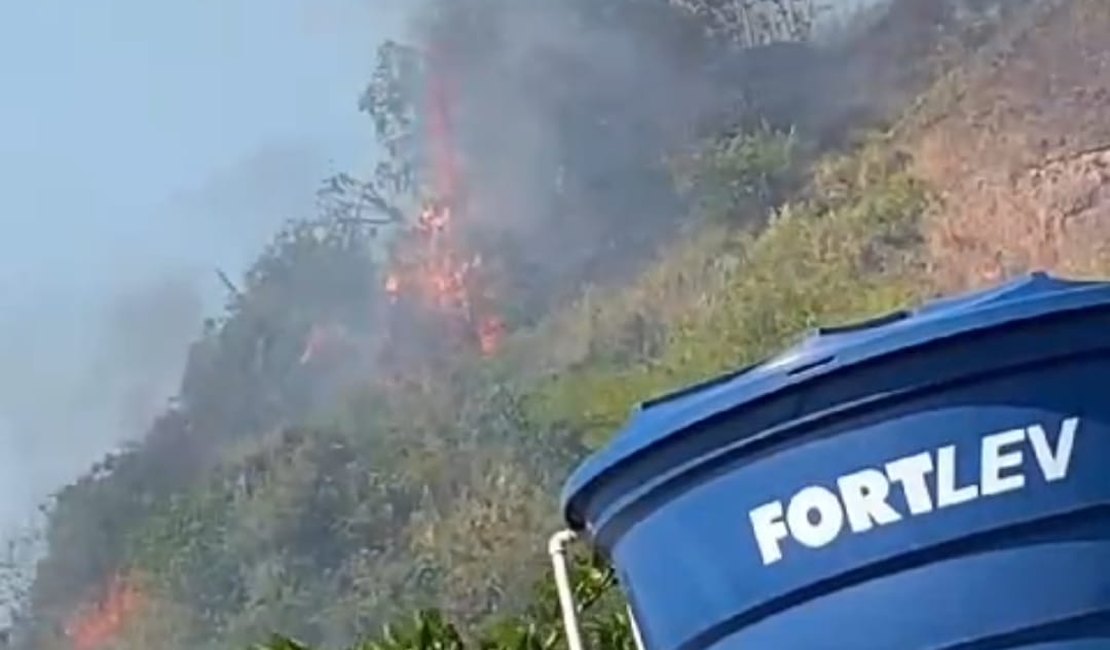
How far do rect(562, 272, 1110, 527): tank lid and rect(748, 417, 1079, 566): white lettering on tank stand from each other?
0.25ft

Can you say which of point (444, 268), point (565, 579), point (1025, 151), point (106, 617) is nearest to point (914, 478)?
point (565, 579)

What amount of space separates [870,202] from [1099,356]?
18.8m

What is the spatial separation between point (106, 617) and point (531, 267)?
16.8ft

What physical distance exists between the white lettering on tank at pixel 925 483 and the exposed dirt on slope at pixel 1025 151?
16.1 m

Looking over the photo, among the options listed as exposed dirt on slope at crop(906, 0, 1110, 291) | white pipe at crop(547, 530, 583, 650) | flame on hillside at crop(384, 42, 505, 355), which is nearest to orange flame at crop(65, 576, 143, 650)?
flame on hillside at crop(384, 42, 505, 355)

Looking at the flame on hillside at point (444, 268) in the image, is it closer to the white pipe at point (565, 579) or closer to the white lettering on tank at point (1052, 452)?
the white pipe at point (565, 579)

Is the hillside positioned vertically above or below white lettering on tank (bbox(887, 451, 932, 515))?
above

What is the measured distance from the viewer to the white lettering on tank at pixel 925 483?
171 centimetres

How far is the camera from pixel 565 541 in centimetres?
200

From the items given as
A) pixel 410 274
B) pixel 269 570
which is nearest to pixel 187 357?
pixel 410 274

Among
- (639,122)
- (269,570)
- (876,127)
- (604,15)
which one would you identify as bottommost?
(269,570)

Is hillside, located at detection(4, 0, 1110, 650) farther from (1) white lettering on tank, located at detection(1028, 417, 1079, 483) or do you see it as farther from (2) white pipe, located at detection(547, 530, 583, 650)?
(1) white lettering on tank, located at detection(1028, 417, 1079, 483)

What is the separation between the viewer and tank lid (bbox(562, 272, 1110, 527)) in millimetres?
1733

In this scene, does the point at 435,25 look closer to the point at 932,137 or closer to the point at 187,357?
the point at 187,357
